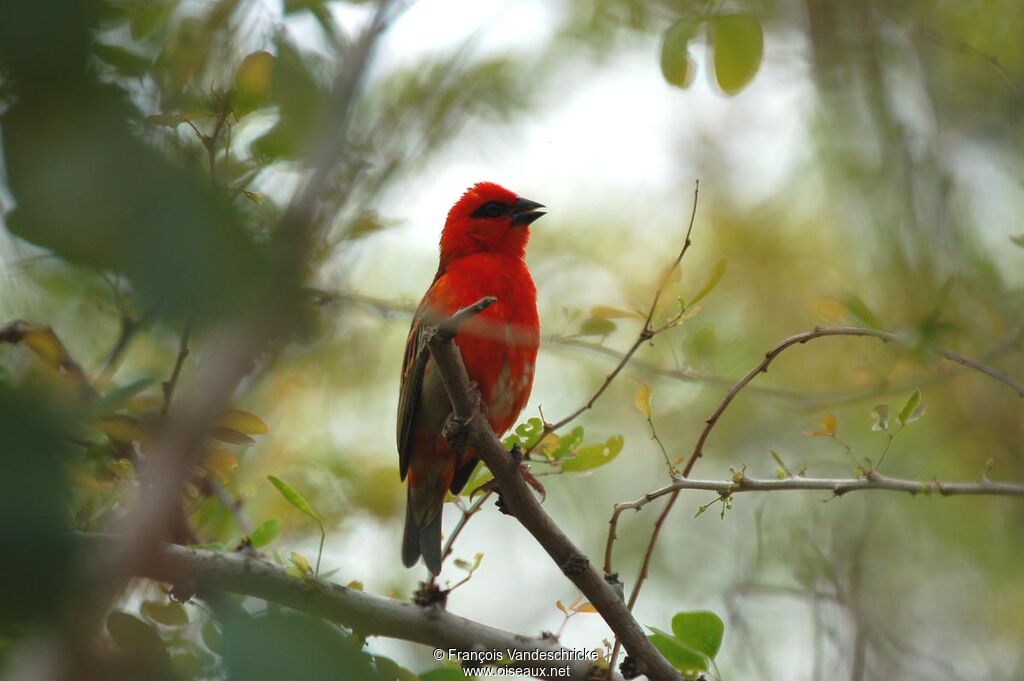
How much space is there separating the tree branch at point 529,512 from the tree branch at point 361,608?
0.28 meters

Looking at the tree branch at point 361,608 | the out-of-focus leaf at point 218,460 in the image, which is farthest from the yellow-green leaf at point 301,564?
the out-of-focus leaf at point 218,460

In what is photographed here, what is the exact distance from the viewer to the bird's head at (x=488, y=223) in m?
5.82

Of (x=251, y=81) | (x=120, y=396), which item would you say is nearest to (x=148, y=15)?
(x=251, y=81)

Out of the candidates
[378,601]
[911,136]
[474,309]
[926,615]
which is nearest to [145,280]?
[474,309]

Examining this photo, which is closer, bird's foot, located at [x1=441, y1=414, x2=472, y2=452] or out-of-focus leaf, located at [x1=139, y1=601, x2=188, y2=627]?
out-of-focus leaf, located at [x1=139, y1=601, x2=188, y2=627]

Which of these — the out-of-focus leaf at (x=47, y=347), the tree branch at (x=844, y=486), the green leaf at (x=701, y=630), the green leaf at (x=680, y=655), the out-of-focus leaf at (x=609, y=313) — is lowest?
the out-of-focus leaf at (x=47, y=347)

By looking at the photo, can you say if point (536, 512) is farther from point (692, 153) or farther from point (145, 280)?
point (692, 153)

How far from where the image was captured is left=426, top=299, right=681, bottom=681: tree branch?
321 centimetres

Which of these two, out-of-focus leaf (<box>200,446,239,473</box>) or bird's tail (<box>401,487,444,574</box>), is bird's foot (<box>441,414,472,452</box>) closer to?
out-of-focus leaf (<box>200,446,239,473</box>)

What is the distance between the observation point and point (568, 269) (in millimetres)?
8672

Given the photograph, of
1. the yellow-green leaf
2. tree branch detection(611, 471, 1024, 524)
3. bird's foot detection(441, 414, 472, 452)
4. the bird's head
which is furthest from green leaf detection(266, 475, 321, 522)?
the bird's head

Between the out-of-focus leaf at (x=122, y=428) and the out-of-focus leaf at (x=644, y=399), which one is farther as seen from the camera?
the out-of-focus leaf at (x=644, y=399)

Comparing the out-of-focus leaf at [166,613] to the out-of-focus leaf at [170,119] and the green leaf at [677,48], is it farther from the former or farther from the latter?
the green leaf at [677,48]

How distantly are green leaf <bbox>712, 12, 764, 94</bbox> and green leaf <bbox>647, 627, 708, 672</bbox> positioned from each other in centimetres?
183
